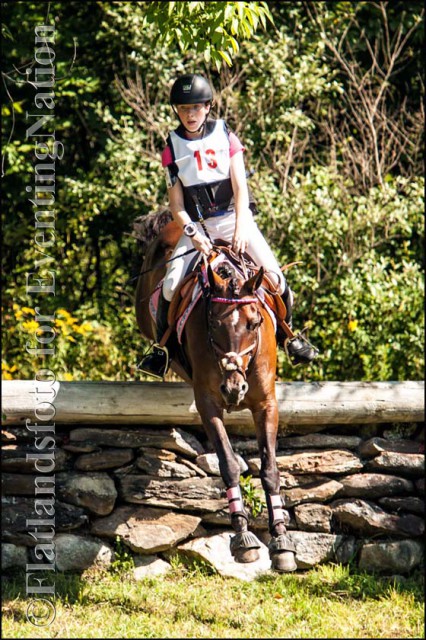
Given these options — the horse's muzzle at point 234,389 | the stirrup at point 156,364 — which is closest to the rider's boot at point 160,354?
the stirrup at point 156,364

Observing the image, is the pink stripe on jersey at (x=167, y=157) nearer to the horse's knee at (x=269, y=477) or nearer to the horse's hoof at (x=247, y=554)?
the horse's knee at (x=269, y=477)

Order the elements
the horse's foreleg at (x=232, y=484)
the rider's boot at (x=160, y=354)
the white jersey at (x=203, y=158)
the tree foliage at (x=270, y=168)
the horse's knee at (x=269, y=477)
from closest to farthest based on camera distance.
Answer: the horse's foreleg at (x=232, y=484) → the horse's knee at (x=269, y=477) → the white jersey at (x=203, y=158) → the rider's boot at (x=160, y=354) → the tree foliage at (x=270, y=168)

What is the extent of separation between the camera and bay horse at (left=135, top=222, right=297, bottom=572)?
5.60m

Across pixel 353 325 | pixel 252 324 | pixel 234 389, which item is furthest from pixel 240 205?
pixel 353 325

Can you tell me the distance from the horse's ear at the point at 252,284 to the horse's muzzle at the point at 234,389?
59cm

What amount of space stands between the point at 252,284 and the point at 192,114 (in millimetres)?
1271

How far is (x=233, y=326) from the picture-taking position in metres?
5.63

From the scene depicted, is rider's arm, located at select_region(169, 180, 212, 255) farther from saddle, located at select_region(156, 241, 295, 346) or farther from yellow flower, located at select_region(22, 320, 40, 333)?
yellow flower, located at select_region(22, 320, 40, 333)

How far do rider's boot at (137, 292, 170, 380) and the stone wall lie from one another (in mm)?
619

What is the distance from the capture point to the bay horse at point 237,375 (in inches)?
221

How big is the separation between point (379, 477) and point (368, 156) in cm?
420

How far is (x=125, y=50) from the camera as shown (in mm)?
10562

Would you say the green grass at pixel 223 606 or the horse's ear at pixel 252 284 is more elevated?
the horse's ear at pixel 252 284

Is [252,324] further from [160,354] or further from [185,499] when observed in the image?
[185,499]
